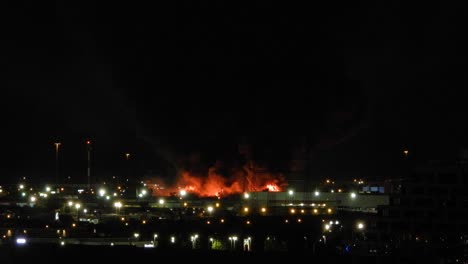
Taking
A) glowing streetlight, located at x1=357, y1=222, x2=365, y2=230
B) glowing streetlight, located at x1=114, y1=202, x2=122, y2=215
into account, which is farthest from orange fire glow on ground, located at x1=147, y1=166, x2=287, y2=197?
glowing streetlight, located at x1=357, y1=222, x2=365, y2=230

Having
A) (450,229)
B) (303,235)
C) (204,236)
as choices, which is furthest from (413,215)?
(204,236)

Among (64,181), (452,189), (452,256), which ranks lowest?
(452,256)

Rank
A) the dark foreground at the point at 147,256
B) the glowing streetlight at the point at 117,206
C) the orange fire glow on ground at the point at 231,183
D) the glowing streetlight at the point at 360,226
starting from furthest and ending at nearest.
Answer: the orange fire glow on ground at the point at 231,183, the glowing streetlight at the point at 117,206, the glowing streetlight at the point at 360,226, the dark foreground at the point at 147,256

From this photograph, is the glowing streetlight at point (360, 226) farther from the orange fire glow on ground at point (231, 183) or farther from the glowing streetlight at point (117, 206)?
→ the orange fire glow on ground at point (231, 183)

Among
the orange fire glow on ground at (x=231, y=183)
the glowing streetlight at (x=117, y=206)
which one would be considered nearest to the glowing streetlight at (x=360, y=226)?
the glowing streetlight at (x=117, y=206)

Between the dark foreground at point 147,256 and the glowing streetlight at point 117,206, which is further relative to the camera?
the glowing streetlight at point 117,206

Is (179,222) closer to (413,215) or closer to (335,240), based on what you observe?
(335,240)
